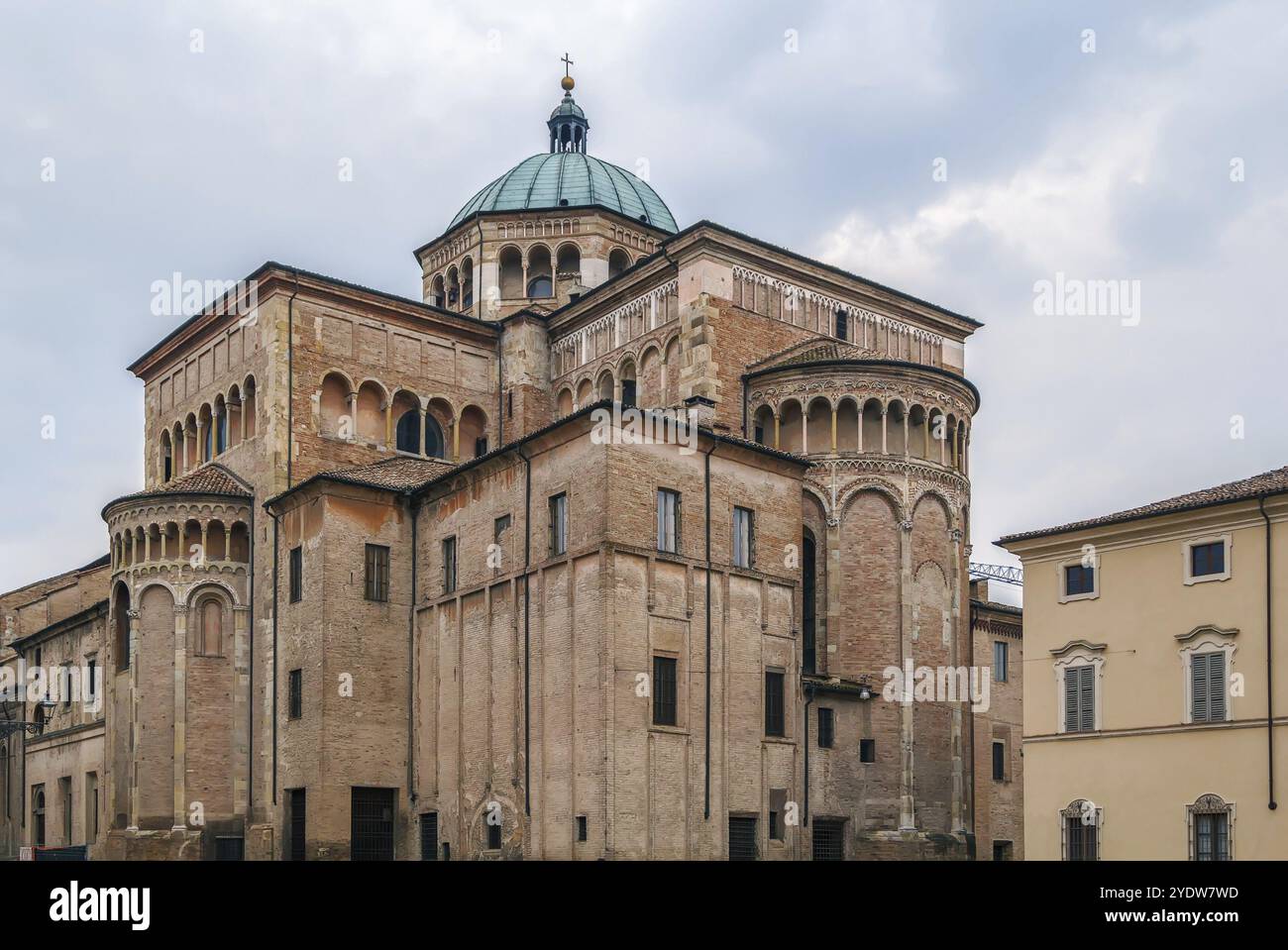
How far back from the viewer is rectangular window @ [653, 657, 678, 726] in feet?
109

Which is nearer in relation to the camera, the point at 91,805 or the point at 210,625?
the point at 210,625

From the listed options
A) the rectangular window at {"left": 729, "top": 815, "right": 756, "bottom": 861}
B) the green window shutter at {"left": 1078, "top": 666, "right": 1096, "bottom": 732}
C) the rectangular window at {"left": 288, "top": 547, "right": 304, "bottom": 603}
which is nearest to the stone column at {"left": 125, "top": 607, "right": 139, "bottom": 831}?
the rectangular window at {"left": 288, "top": 547, "right": 304, "bottom": 603}

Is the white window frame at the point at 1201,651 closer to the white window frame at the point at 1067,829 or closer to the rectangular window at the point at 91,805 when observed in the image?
the white window frame at the point at 1067,829

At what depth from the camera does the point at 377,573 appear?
3909 cm

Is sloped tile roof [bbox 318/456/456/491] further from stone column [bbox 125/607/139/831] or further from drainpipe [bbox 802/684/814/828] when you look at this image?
drainpipe [bbox 802/684/814/828]

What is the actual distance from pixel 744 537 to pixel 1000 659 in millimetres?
14941

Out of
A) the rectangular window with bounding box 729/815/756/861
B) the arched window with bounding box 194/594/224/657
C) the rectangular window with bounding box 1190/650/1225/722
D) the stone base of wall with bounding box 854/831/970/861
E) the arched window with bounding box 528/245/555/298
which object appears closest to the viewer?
the rectangular window with bounding box 1190/650/1225/722

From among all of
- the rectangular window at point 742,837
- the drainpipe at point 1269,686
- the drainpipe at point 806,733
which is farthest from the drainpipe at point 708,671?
the drainpipe at point 1269,686

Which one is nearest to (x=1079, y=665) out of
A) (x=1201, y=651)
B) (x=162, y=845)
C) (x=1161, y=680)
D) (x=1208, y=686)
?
(x=1161, y=680)

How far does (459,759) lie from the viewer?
3647 centimetres

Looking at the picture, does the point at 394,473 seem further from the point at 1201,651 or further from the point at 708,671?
the point at 1201,651

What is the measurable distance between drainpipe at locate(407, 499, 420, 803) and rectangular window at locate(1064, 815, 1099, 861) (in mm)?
15143

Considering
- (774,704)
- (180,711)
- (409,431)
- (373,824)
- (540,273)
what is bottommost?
(373,824)

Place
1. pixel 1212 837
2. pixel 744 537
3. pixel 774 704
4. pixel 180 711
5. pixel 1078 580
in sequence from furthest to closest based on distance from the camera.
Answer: pixel 180 711 → pixel 744 537 → pixel 774 704 → pixel 1078 580 → pixel 1212 837
